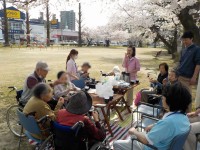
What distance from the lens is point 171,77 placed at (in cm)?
448

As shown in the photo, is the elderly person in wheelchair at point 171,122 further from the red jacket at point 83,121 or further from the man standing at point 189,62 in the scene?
the man standing at point 189,62

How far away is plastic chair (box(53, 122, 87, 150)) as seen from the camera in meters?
2.48

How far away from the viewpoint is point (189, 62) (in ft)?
14.9

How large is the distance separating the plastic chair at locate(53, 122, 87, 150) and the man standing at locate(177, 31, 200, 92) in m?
2.77

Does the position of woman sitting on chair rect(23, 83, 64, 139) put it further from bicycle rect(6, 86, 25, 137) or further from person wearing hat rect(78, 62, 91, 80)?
person wearing hat rect(78, 62, 91, 80)

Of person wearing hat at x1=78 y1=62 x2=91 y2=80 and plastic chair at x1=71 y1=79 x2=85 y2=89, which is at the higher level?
person wearing hat at x1=78 y1=62 x2=91 y2=80

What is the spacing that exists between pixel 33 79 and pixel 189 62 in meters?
2.95

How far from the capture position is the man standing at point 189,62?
4386 mm

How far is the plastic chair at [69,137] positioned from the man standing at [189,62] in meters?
2.77

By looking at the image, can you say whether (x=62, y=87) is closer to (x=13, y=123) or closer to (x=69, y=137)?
(x=13, y=123)

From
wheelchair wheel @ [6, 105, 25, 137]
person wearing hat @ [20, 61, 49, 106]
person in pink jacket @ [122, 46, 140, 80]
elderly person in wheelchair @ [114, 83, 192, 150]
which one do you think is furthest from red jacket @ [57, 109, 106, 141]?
person in pink jacket @ [122, 46, 140, 80]

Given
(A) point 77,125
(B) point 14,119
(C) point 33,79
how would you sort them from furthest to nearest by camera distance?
1. (B) point 14,119
2. (C) point 33,79
3. (A) point 77,125

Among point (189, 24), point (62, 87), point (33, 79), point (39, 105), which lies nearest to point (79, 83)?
point (62, 87)

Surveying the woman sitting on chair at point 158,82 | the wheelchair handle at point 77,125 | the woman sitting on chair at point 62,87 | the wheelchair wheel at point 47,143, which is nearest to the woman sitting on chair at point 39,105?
the wheelchair wheel at point 47,143
